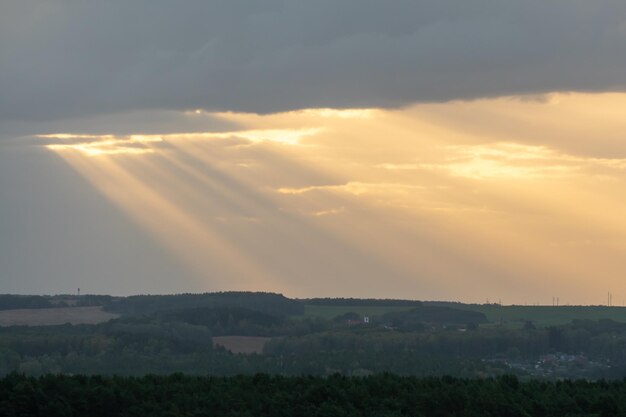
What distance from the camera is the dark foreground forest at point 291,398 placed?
66.8 metres

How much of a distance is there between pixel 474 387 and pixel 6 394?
78.4 ft

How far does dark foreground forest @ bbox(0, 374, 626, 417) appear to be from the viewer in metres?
66.8

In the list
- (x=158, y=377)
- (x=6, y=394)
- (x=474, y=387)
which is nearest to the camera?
(x=6, y=394)

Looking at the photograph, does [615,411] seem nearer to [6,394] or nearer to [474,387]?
[474,387]

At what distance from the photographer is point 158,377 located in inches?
3066

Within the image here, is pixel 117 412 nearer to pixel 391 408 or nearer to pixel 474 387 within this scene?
pixel 391 408

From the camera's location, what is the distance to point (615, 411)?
69312mm

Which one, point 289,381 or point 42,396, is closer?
point 42,396

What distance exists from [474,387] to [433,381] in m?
3.85

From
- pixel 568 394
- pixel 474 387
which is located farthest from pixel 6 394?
pixel 568 394

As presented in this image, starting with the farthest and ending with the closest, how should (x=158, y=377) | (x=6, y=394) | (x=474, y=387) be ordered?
(x=158, y=377)
(x=474, y=387)
(x=6, y=394)

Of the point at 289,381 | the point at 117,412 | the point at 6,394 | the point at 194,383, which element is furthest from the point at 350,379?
the point at 6,394

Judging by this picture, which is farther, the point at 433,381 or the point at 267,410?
the point at 433,381

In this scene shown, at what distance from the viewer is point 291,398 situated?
69.8 meters
